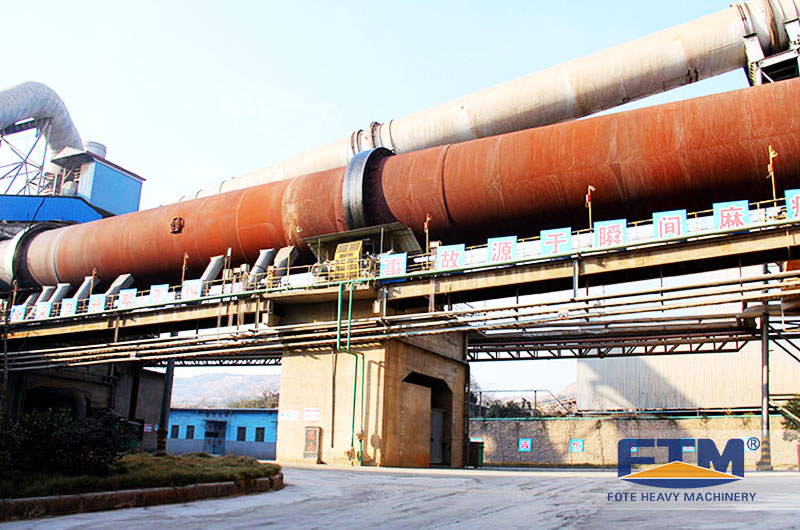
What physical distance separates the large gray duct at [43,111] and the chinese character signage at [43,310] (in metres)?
23.2

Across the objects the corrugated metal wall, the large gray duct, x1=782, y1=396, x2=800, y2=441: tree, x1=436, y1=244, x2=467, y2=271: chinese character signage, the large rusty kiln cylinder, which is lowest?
x1=782, y1=396, x2=800, y2=441: tree

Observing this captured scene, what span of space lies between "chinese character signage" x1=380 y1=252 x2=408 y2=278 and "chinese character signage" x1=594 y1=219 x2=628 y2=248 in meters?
6.58

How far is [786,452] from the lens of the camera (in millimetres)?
32312

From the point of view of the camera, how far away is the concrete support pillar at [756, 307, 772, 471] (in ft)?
80.3

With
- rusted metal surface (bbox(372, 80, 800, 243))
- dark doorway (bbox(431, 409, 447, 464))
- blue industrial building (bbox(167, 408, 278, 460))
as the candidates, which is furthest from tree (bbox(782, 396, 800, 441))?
blue industrial building (bbox(167, 408, 278, 460))

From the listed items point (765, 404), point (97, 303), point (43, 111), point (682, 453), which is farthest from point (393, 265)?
point (43, 111)

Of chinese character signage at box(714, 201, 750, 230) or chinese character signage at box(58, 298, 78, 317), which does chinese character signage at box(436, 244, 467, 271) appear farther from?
chinese character signage at box(58, 298, 78, 317)

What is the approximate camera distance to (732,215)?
17578 millimetres

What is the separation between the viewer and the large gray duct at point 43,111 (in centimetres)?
4803

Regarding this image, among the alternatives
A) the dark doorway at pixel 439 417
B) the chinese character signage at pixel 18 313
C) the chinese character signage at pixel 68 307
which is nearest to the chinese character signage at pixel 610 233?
the dark doorway at pixel 439 417

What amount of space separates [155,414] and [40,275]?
1323 centimetres

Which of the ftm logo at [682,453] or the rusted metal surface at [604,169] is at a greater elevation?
the rusted metal surface at [604,169]

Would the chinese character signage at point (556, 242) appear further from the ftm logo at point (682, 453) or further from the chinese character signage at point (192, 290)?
the chinese character signage at point (192, 290)

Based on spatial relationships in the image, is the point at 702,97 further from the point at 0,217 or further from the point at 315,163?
the point at 0,217
